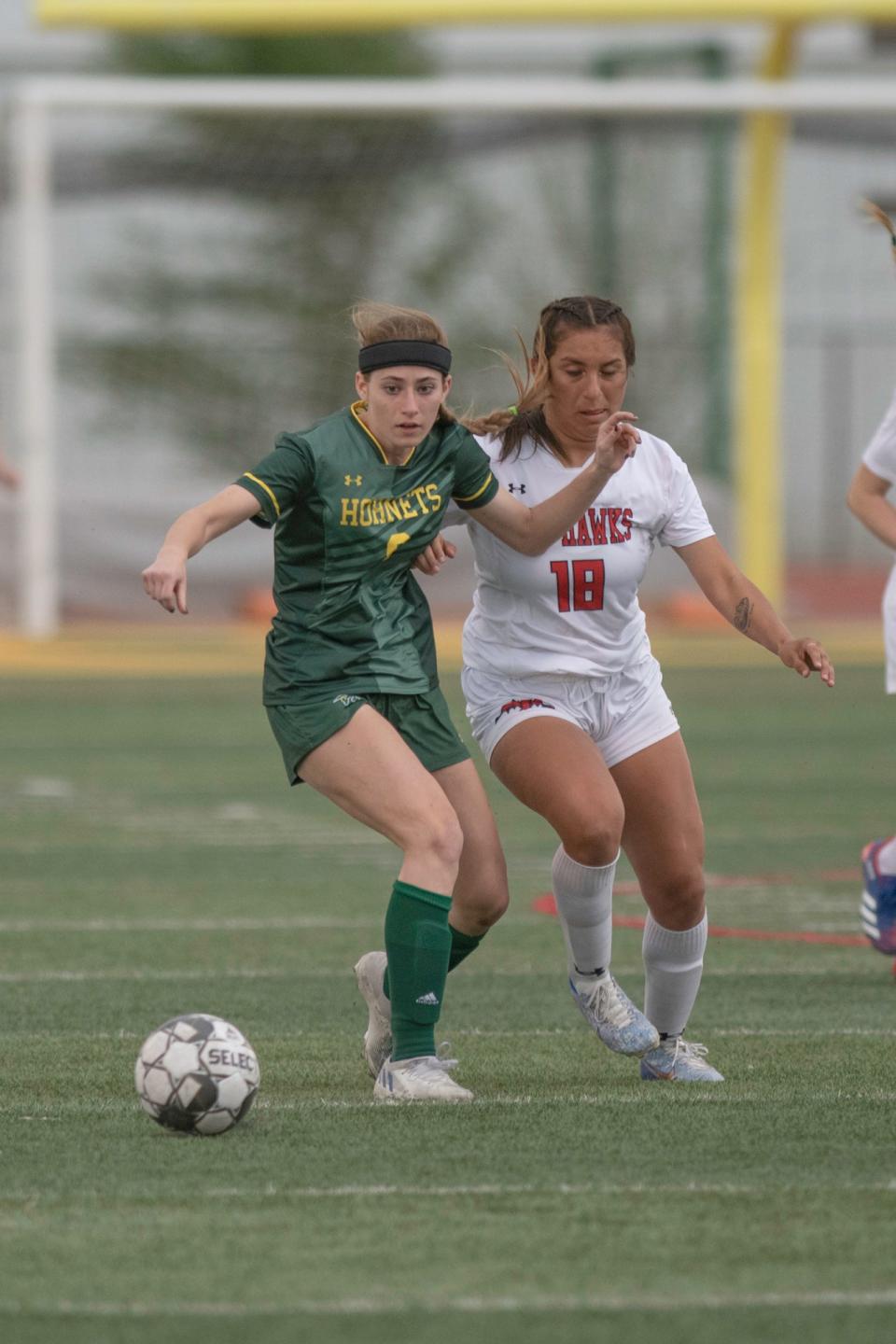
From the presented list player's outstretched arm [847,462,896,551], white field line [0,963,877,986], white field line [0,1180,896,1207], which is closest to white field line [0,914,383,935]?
white field line [0,963,877,986]

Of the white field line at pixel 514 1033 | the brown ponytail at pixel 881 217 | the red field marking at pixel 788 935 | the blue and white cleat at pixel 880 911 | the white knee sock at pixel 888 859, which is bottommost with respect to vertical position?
the red field marking at pixel 788 935

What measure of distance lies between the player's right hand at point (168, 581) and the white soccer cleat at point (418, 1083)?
126 cm

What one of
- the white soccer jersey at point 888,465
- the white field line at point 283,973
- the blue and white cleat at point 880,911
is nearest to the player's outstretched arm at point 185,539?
the white field line at point 283,973

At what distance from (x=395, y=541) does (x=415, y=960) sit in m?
1.03

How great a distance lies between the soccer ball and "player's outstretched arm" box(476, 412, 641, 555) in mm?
1547

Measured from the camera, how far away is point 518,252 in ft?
87.9

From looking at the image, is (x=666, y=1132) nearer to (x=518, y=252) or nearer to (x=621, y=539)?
(x=621, y=539)

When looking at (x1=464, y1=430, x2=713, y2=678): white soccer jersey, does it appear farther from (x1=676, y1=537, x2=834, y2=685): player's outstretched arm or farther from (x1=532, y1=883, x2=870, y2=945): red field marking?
(x1=532, y1=883, x2=870, y2=945): red field marking

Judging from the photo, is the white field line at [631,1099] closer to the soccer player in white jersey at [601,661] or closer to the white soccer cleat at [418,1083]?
the white soccer cleat at [418,1083]

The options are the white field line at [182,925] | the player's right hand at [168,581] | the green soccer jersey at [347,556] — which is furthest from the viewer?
the white field line at [182,925]

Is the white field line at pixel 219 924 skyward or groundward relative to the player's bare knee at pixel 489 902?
groundward

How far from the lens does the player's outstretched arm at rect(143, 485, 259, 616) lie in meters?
5.16

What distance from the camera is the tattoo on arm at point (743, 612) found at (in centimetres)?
614

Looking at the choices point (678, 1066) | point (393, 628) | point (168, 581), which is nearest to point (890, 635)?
point (678, 1066)
